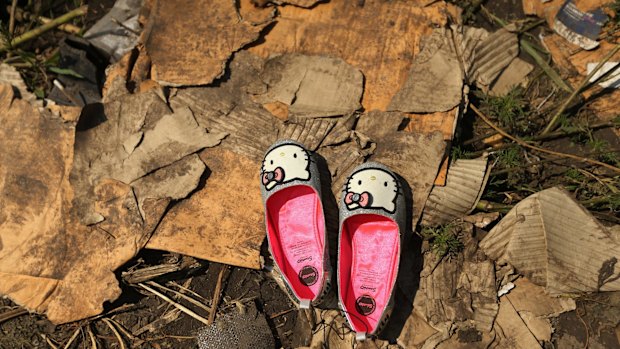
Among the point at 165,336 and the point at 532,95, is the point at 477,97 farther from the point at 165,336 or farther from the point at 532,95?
the point at 165,336

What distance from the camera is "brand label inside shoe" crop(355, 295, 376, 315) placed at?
8.12 feet

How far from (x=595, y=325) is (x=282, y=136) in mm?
1751

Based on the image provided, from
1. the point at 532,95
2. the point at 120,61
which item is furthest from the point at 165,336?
the point at 532,95

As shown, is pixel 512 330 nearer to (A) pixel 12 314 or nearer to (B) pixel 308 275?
(B) pixel 308 275

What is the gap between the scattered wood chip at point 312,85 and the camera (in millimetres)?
2744

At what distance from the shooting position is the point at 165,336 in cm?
267

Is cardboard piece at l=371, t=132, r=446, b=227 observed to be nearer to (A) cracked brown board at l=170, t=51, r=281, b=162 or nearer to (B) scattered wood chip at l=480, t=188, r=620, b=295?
(B) scattered wood chip at l=480, t=188, r=620, b=295

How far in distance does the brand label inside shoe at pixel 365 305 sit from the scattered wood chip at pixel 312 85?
919 millimetres

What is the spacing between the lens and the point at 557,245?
2.55 metres

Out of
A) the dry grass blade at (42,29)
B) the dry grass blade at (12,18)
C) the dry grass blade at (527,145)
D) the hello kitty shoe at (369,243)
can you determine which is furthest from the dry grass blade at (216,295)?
the dry grass blade at (12,18)

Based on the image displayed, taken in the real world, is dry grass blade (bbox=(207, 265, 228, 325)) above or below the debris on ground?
below

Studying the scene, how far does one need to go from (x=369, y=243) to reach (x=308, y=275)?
33 centimetres

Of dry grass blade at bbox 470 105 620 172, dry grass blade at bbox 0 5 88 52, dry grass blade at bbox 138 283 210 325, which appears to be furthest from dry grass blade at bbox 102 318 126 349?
dry grass blade at bbox 470 105 620 172

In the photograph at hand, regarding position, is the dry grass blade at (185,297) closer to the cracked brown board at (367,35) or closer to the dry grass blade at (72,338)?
the dry grass blade at (72,338)
